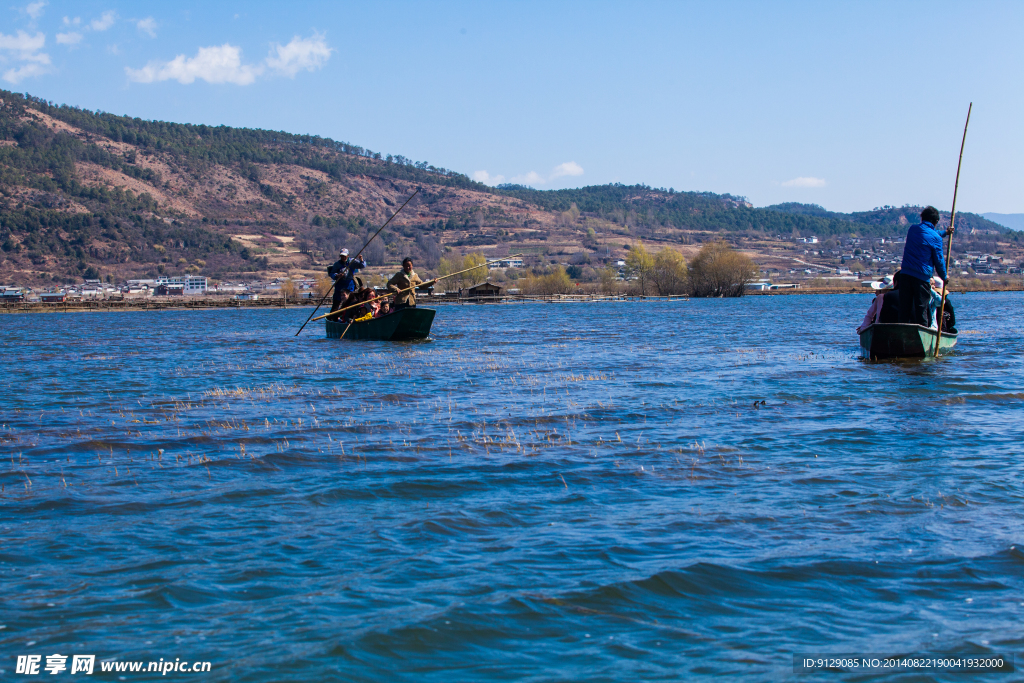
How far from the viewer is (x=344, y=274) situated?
3012cm

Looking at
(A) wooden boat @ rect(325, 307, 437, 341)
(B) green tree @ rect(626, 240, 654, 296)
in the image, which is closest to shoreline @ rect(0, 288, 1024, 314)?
(B) green tree @ rect(626, 240, 654, 296)

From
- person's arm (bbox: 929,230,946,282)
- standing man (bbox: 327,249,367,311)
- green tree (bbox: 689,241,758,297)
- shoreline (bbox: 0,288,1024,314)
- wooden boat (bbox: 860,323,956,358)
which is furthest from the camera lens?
green tree (bbox: 689,241,758,297)

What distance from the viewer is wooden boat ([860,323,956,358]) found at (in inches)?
702

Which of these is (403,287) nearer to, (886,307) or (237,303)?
(886,307)

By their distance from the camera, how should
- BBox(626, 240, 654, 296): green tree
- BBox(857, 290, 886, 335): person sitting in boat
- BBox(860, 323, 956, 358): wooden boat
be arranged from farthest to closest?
BBox(626, 240, 654, 296): green tree < BBox(857, 290, 886, 335): person sitting in boat < BBox(860, 323, 956, 358): wooden boat

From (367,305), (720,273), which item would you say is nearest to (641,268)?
(720,273)

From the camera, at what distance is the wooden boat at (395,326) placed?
93.6 ft

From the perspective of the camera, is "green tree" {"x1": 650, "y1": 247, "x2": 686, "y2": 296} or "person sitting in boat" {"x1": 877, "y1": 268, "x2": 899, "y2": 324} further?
"green tree" {"x1": 650, "y1": 247, "x2": 686, "y2": 296}

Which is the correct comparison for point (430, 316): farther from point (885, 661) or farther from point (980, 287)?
point (980, 287)

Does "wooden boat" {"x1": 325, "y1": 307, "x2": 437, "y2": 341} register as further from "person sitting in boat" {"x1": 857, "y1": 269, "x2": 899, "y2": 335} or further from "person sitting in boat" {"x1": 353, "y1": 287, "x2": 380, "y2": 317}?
"person sitting in boat" {"x1": 857, "y1": 269, "x2": 899, "y2": 335}

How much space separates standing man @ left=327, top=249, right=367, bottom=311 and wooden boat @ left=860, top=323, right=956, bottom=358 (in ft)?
53.9

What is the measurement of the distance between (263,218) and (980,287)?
148m

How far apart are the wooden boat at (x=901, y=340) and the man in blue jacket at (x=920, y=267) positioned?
0.23 meters

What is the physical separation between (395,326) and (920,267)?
668 inches
